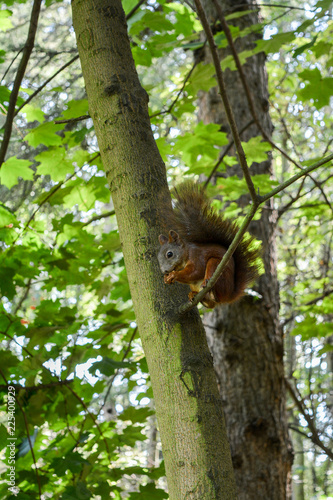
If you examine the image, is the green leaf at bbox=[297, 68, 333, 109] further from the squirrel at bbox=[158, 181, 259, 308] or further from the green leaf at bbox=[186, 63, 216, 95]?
the squirrel at bbox=[158, 181, 259, 308]

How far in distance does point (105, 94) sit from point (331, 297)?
2.28m

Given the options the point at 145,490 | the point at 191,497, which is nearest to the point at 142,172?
the point at 191,497

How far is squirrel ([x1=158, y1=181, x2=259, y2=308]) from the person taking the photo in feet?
3.74

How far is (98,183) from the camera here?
94.4 inches

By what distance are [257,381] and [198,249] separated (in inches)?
61.7

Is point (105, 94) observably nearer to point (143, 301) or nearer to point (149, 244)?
point (149, 244)

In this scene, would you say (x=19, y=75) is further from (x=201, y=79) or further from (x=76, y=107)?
(x=201, y=79)

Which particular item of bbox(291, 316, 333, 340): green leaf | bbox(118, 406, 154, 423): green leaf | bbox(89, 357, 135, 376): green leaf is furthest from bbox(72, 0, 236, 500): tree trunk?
bbox(291, 316, 333, 340): green leaf

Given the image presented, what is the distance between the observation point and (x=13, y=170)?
2.26 metres

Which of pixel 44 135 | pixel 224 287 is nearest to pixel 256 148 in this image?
pixel 44 135

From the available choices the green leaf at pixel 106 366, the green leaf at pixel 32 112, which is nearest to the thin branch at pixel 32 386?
the green leaf at pixel 106 366

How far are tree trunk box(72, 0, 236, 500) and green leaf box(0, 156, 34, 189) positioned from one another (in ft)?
2.91

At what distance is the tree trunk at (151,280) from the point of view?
0.98 meters

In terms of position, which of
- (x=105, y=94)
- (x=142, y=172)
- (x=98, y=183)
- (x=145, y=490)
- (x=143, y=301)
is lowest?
(x=145, y=490)
